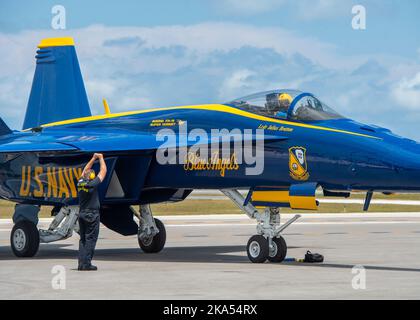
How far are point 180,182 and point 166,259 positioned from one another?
5.05 ft

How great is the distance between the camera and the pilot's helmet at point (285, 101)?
1557 centimetres

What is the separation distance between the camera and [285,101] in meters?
15.6

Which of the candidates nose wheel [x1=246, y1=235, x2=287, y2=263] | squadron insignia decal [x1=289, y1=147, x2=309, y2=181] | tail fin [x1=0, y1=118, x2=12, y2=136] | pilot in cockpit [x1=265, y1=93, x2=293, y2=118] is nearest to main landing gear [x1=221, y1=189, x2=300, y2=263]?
nose wheel [x1=246, y1=235, x2=287, y2=263]

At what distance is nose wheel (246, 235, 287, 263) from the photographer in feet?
51.4

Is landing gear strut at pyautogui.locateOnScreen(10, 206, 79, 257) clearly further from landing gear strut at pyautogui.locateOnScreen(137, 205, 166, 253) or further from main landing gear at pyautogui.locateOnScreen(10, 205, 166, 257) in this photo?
landing gear strut at pyautogui.locateOnScreen(137, 205, 166, 253)

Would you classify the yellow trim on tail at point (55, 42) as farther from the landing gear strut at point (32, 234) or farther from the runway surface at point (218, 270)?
the landing gear strut at point (32, 234)

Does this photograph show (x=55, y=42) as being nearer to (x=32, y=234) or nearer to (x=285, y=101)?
(x=32, y=234)

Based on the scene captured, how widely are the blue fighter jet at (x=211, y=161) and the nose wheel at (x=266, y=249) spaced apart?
0.06 feet

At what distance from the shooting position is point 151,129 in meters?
17.6

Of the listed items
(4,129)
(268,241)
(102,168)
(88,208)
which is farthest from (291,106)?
(4,129)

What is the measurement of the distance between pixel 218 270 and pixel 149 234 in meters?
4.99

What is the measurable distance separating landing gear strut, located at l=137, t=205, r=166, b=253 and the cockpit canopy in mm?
4281
